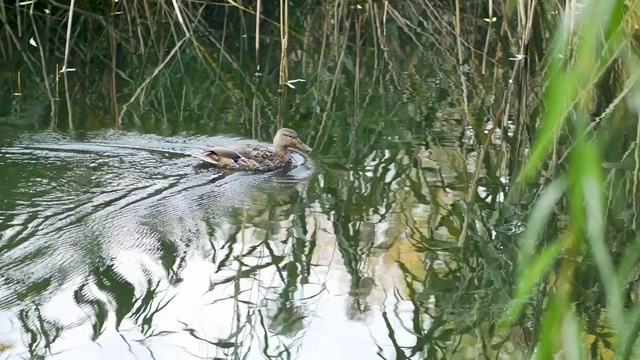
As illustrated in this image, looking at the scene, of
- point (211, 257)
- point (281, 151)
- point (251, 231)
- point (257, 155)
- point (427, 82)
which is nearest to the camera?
point (211, 257)

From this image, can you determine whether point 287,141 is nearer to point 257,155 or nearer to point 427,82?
point 257,155

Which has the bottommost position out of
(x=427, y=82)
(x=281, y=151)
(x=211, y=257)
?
(x=211, y=257)

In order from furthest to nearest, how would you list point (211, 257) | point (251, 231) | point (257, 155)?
point (257, 155), point (251, 231), point (211, 257)

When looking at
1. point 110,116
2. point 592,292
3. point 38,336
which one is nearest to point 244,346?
point 38,336

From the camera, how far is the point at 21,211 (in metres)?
5.36

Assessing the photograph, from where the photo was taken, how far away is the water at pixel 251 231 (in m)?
4.26

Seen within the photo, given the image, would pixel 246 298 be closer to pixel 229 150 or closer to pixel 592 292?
pixel 592 292

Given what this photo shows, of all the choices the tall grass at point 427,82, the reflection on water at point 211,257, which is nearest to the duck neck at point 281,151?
the reflection on water at point 211,257

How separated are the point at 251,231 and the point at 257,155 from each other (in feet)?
3.94

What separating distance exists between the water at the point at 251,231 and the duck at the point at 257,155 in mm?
78

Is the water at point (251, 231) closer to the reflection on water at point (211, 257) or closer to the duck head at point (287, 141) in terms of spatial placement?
the reflection on water at point (211, 257)

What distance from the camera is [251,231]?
5.42 metres

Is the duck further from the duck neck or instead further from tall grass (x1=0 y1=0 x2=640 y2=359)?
tall grass (x1=0 y1=0 x2=640 y2=359)

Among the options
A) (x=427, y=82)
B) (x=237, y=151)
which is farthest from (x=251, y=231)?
(x=427, y=82)
